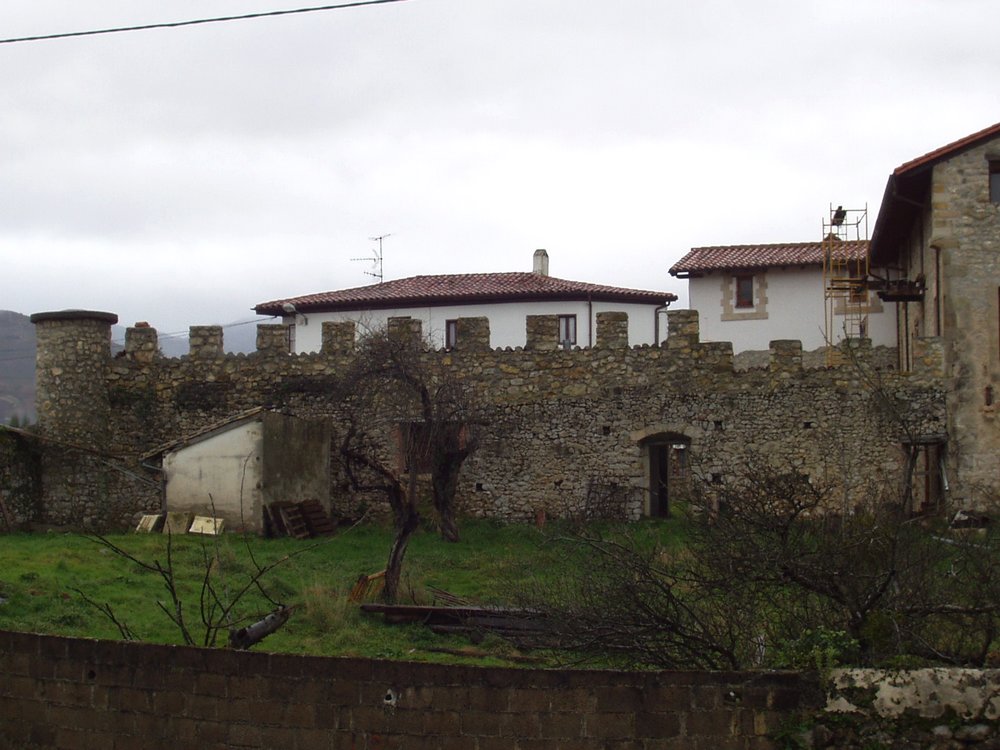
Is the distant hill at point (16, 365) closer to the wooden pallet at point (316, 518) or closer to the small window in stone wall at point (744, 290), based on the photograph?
the small window in stone wall at point (744, 290)

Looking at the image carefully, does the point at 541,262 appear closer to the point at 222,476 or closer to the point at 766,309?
the point at 766,309

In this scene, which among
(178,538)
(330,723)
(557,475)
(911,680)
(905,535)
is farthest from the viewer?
(557,475)

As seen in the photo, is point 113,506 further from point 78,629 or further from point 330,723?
point 330,723

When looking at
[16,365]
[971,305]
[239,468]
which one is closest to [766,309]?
[971,305]

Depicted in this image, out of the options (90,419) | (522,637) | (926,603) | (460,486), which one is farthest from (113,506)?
(926,603)

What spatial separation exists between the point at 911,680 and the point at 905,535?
333 cm

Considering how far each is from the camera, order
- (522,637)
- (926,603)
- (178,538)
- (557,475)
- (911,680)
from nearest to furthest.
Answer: (911,680) → (926,603) → (522,637) → (178,538) → (557,475)

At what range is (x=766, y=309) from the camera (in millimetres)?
32000

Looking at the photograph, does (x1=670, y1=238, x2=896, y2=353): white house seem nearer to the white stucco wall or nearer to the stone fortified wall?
the stone fortified wall

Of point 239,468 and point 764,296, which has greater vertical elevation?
point 764,296

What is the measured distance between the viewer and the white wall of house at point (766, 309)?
104 ft

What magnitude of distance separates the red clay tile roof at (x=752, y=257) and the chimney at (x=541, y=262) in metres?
5.84

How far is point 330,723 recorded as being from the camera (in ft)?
25.6

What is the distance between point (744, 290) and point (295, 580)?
61.8 feet
